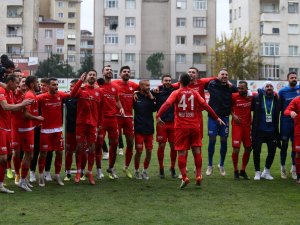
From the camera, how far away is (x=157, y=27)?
245 feet

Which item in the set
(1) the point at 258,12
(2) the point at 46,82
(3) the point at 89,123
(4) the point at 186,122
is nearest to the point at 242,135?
(4) the point at 186,122

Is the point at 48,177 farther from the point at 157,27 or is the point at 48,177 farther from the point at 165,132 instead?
the point at 157,27

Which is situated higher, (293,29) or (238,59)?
(293,29)

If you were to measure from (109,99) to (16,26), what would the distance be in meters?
59.8

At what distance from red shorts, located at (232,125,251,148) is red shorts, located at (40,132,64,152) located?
3744 millimetres

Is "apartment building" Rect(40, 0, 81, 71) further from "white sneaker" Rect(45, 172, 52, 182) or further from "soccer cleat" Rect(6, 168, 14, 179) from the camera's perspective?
"white sneaker" Rect(45, 172, 52, 182)

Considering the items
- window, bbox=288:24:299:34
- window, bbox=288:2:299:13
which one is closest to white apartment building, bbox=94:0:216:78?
window, bbox=288:24:299:34

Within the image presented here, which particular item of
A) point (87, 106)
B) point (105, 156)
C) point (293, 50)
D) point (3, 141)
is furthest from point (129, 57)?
point (3, 141)

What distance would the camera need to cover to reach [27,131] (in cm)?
1116

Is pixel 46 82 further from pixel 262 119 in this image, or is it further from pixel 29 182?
pixel 262 119

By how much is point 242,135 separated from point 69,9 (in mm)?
108578

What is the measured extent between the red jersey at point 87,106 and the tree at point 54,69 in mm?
41827

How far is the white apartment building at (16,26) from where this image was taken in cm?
6925

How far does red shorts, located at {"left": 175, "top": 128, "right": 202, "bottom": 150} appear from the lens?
11539mm
